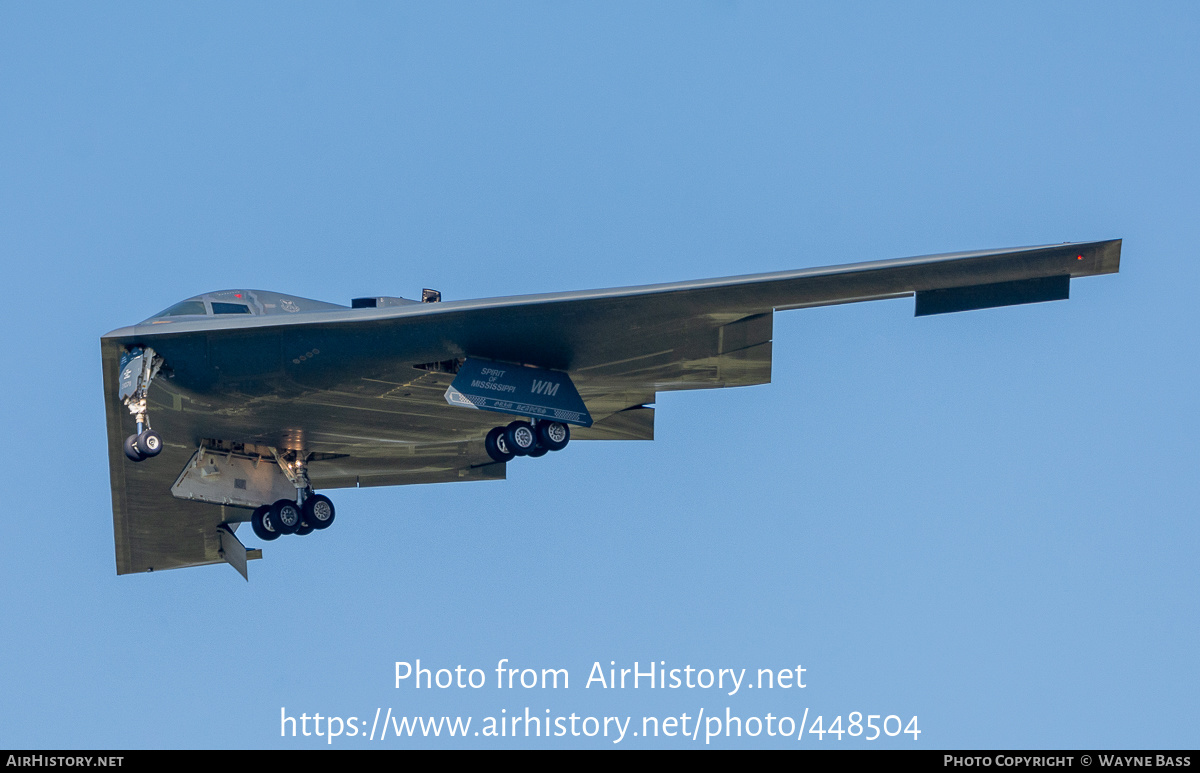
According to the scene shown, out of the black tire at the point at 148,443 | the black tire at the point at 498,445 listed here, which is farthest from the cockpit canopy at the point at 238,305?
the black tire at the point at 498,445

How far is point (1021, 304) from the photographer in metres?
21.0

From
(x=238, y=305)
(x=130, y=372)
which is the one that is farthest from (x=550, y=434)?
(x=130, y=372)

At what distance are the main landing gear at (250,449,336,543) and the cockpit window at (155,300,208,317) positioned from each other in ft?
16.2

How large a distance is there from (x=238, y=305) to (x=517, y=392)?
484 cm

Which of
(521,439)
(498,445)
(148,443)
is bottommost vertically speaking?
(498,445)

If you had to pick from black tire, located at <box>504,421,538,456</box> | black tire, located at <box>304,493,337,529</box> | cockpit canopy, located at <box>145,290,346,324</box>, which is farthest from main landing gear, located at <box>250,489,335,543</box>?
black tire, located at <box>504,421,538,456</box>

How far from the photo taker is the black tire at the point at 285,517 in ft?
86.4

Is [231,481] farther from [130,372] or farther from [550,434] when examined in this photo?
[550,434]

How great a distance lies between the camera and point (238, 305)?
74.1ft

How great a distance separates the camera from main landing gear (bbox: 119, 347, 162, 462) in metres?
21.0

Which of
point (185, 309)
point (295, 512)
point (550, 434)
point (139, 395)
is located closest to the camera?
point (139, 395)

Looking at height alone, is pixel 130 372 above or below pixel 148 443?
above

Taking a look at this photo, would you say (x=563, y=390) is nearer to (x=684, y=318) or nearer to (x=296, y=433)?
(x=684, y=318)

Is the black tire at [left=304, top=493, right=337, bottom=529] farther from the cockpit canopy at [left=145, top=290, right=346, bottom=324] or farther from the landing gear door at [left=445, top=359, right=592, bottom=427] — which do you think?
the landing gear door at [left=445, top=359, right=592, bottom=427]
